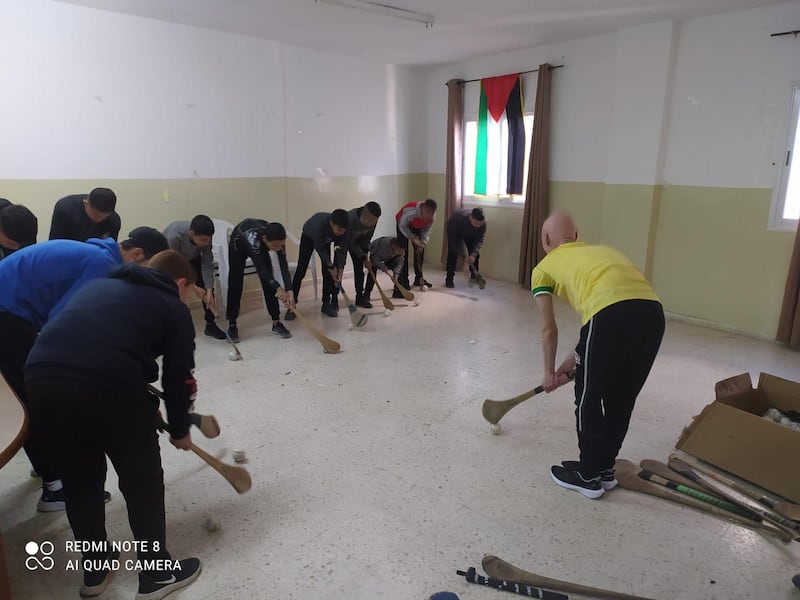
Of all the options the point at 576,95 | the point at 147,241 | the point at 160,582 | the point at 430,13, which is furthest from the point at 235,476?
the point at 576,95

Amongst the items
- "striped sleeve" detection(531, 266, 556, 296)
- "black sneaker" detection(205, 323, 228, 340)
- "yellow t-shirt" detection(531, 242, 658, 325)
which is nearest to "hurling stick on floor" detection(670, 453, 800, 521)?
"yellow t-shirt" detection(531, 242, 658, 325)

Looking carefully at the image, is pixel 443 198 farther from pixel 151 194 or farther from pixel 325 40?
pixel 151 194

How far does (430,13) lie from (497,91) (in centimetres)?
193

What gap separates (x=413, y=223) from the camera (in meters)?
5.71

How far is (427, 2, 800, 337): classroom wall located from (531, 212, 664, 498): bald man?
295cm

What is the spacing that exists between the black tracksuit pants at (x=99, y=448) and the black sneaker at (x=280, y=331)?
2.75 metres

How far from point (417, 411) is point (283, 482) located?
38.9 inches

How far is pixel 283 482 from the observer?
8.18 ft

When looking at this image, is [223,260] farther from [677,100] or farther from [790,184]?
[790,184]

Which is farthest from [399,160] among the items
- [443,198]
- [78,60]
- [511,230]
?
[78,60]

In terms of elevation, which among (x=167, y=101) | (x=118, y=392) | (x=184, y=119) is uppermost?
(x=167, y=101)

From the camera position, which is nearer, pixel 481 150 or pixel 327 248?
pixel 327 248

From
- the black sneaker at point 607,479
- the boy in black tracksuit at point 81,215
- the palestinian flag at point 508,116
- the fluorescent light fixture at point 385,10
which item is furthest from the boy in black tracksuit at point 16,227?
the palestinian flag at point 508,116

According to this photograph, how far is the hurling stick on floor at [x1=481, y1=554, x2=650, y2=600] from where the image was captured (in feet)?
5.99
